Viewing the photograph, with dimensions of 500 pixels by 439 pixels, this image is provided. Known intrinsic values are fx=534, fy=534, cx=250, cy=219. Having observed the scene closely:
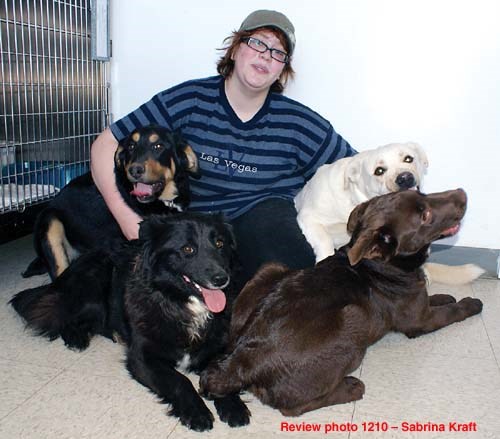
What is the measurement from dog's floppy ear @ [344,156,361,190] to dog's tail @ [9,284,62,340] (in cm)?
141

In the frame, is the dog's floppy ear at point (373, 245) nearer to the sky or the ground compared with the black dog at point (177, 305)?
nearer to the sky

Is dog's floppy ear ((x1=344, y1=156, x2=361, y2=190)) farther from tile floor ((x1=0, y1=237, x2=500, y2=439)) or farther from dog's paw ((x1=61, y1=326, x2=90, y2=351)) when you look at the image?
dog's paw ((x1=61, y1=326, x2=90, y2=351))

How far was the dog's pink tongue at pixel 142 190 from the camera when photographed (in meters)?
2.54

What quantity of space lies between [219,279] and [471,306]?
132cm

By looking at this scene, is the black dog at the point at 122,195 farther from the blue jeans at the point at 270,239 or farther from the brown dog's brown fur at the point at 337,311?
the brown dog's brown fur at the point at 337,311

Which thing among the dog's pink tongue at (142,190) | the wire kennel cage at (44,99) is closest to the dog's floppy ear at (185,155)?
the dog's pink tongue at (142,190)

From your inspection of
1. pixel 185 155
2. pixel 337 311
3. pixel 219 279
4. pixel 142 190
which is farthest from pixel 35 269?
pixel 337 311

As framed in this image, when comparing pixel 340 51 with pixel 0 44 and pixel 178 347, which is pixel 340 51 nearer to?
pixel 0 44

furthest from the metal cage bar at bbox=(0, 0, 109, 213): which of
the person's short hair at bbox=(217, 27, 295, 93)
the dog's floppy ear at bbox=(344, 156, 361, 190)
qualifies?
the dog's floppy ear at bbox=(344, 156, 361, 190)

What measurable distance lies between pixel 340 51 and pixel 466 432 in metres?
2.21

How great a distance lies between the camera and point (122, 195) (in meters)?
2.61

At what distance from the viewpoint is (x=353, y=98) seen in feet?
10.5

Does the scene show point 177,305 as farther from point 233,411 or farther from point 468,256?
point 468,256

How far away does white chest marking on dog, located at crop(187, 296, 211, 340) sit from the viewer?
1.95 meters
